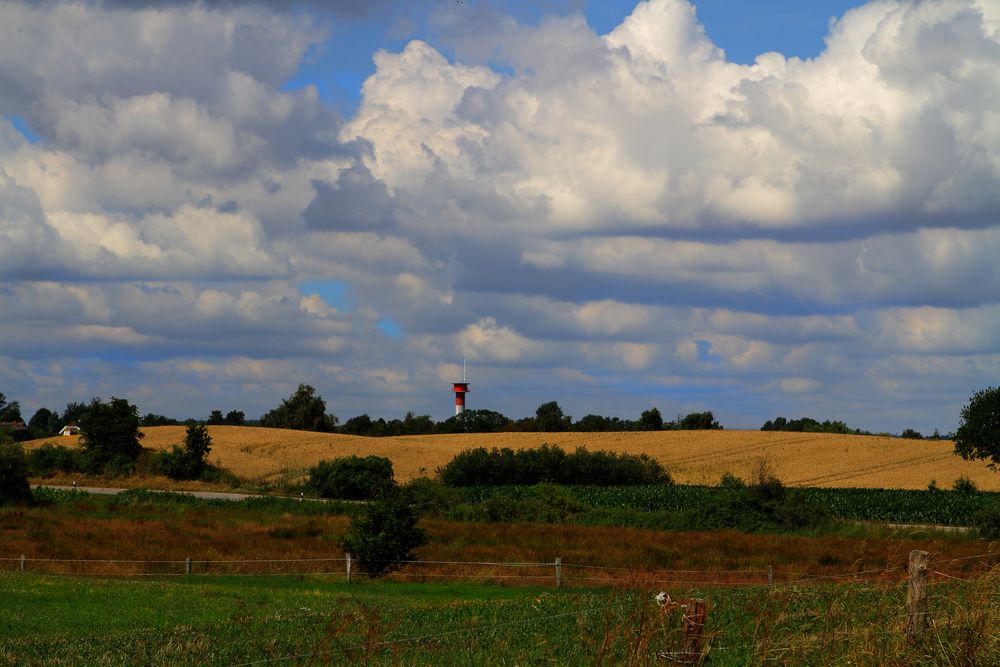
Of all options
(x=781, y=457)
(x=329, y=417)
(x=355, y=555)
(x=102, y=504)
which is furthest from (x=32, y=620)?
(x=329, y=417)

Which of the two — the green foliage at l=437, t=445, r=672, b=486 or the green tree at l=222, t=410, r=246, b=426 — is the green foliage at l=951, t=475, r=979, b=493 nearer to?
the green foliage at l=437, t=445, r=672, b=486

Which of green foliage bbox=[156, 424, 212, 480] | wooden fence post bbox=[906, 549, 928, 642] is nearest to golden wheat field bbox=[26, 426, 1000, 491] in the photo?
green foliage bbox=[156, 424, 212, 480]

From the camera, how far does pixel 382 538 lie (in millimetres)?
34469

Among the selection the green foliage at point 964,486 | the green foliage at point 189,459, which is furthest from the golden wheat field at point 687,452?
the green foliage at point 189,459

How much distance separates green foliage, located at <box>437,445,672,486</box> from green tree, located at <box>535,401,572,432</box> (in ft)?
212

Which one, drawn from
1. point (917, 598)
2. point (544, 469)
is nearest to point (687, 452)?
point (544, 469)

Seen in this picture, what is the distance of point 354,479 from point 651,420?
7817 centimetres

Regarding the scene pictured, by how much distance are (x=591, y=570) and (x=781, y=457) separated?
2778 inches

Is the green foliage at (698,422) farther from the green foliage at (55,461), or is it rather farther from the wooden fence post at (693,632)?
the wooden fence post at (693,632)

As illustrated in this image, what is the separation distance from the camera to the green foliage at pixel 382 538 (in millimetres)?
34312

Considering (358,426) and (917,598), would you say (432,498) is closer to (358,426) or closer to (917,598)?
(917,598)

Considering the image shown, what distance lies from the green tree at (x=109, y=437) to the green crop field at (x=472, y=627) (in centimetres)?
6243

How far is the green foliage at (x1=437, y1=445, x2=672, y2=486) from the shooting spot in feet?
278

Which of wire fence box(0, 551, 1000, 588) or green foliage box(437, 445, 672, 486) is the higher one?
green foliage box(437, 445, 672, 486)
